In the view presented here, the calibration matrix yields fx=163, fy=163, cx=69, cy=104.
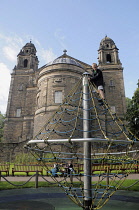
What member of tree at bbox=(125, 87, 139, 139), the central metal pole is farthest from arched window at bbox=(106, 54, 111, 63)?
the central metal pole

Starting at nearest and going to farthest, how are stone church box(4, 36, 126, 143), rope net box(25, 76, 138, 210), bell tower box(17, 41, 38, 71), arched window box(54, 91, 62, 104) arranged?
rope net box(25, 76, 138, 210) < arched window box(54, 91, 62, 104) < stone church box(4, 36, 126, 143) < bell tower box(17, 41, 38, 71)

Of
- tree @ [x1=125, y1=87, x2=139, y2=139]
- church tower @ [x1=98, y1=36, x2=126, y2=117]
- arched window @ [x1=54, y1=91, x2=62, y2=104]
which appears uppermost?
church tower @ [x1=98, y1=36, x2=126, y2=117]

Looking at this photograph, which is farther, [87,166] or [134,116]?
[134,116]

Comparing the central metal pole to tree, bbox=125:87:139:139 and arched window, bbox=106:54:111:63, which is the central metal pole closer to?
tree, bbox=125:87:139:139

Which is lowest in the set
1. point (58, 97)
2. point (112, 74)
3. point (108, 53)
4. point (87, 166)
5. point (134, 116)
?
point (87, 166)

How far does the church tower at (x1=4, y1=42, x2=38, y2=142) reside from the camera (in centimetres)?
3225

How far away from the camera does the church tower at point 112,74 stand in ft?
104

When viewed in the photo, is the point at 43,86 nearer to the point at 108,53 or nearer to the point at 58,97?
the point at 58,97

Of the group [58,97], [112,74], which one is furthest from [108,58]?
[58,97]

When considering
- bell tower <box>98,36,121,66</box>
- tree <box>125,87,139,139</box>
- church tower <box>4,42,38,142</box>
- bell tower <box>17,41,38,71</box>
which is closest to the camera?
tree <box>125,87,139,139</box>

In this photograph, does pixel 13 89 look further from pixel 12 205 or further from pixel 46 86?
pixel 12 205

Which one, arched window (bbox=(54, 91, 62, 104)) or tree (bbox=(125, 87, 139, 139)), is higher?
arched window (bbox=(54, 91, 62, 104))

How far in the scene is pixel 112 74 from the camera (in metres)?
34.4

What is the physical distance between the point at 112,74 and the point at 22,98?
65.4 ft
